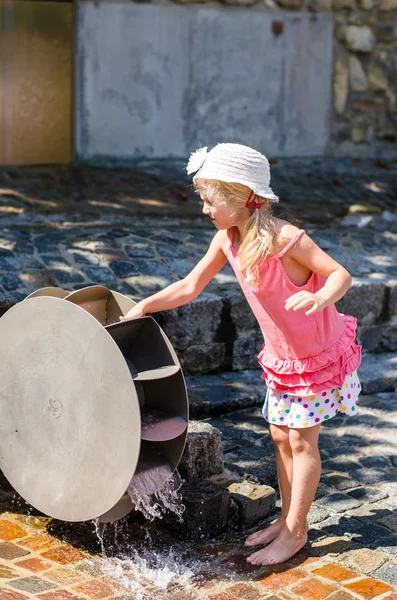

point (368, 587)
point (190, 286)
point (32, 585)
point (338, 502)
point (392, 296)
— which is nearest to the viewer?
point (32, 585)

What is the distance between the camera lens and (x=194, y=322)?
577cm

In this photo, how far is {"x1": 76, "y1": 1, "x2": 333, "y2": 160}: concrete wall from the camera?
9.95 metres

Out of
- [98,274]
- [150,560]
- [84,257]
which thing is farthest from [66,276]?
[150,560]

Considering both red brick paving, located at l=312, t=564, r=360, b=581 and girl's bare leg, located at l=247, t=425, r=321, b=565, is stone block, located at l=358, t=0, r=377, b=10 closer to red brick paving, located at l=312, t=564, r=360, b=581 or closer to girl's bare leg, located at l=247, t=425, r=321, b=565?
girl's bare leg, located at l=247, t=425, r=321, b=565

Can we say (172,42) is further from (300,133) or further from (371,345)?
(371,345)

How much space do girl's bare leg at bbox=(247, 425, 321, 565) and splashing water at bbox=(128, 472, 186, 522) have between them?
1.17 feet

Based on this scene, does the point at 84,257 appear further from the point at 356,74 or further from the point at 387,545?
the point at 356,74

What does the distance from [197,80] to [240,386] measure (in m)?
5.64

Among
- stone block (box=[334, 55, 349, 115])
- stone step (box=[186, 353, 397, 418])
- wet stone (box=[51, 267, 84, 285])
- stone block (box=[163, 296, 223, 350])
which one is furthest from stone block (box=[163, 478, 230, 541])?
stone block (box=[334, 55, 349, 115])

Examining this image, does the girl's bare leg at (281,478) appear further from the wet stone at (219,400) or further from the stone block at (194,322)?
the stone block at (194,322)

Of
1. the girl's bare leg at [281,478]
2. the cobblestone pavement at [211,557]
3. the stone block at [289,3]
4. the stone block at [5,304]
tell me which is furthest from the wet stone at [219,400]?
the stone block at [289,3]

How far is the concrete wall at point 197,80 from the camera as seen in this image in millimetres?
9953

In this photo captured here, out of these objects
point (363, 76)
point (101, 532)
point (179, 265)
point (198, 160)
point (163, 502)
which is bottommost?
point (101, 532)

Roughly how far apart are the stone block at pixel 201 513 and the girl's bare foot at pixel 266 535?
0.16 metres
